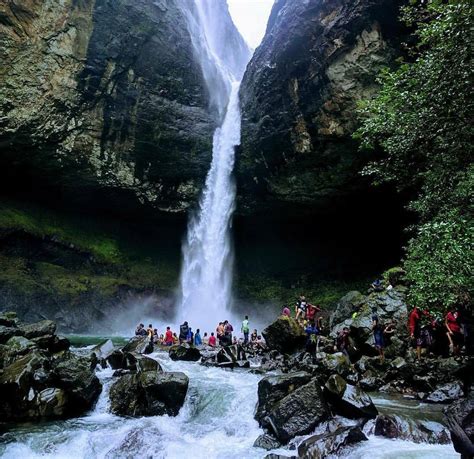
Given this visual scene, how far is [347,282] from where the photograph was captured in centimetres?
2717

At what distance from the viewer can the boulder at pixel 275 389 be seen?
814 centimetres

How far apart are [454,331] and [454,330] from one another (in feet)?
0.09

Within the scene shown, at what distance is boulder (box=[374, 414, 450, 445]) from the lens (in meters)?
6.57

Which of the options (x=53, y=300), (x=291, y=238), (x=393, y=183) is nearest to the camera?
(x=393, y=183)

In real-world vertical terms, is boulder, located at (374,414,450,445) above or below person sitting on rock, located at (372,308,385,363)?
below

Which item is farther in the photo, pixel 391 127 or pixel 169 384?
pixel 391 127

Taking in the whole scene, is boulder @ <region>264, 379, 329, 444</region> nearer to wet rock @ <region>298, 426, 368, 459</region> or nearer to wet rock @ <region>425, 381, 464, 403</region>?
wet rock @ <region>298, 426, 368, 459</region>

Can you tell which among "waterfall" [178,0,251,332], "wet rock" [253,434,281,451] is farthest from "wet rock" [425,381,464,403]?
"waterfall" [178,0,251,332]

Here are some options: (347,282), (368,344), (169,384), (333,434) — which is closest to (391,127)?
(368,344)

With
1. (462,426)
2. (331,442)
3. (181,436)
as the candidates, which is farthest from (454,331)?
(181,436)

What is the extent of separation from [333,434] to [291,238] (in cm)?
2296

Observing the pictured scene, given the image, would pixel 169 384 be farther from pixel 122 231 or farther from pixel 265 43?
pixel 265 43

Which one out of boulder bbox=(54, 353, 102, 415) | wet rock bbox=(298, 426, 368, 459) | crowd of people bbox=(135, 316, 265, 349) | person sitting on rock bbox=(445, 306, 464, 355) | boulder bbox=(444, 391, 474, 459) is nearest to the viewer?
boulder bbox=(444, 391, 474, 459)

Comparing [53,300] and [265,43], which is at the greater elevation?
[265,43]
